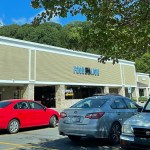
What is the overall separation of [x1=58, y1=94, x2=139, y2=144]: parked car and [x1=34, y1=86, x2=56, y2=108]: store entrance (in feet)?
105

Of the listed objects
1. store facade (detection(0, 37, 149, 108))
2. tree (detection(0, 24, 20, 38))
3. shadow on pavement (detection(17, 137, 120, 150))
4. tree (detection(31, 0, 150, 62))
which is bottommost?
shadow on pavement (detection(17, 137, 120, 150))

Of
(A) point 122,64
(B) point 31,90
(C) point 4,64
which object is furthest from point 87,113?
(A) point 122,64

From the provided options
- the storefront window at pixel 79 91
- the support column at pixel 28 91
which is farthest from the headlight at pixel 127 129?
the storefront window at pixel 79 91

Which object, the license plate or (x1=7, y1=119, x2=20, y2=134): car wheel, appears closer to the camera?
the license plate

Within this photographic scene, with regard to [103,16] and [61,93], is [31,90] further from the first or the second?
[103,16]

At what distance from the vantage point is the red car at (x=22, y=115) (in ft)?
46.7

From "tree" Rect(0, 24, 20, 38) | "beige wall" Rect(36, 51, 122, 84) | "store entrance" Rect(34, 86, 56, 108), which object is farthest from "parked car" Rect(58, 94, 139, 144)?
"tree" Rect(0, 24, 20, 38)

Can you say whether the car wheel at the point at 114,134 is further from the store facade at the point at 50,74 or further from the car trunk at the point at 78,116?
the store facade at the point at 50,74

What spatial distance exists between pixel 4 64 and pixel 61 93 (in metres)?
10.3

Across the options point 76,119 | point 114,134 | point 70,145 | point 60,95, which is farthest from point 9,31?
point 114,134

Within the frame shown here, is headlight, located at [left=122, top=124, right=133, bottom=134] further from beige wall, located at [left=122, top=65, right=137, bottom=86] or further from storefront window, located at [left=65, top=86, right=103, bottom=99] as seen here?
beige wall, located at [left=122, top=65, right=137, bottom=86]

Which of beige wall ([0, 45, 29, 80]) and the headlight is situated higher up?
beige wall ([0, 45, 29, 80])

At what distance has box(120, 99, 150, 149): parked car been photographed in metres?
6.98

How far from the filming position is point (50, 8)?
786cm
